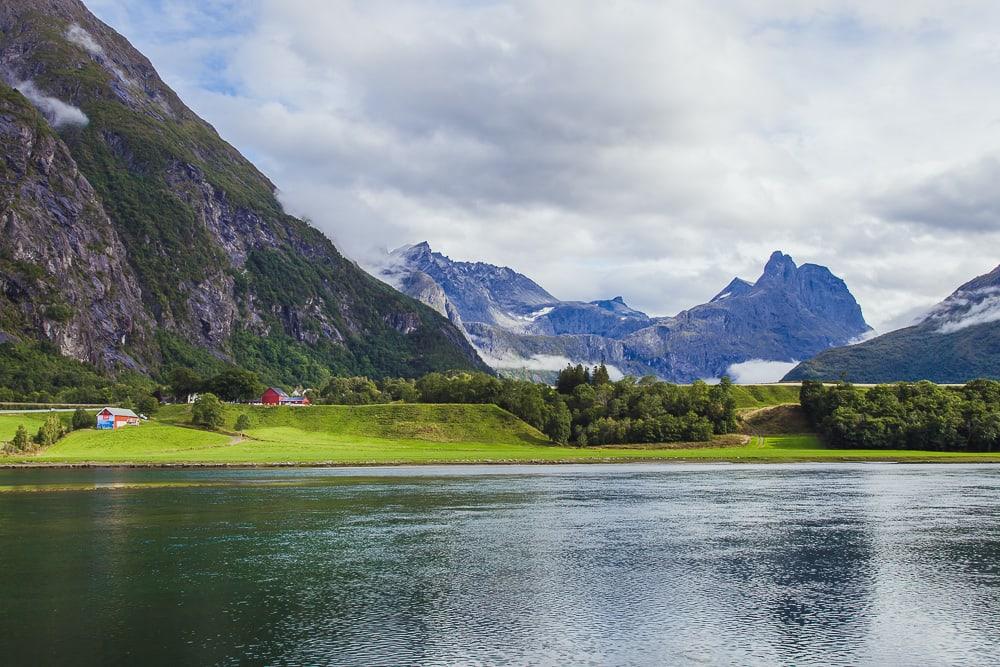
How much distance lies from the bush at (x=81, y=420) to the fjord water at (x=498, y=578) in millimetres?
93994

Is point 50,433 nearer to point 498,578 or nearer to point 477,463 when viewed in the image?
point 477,463

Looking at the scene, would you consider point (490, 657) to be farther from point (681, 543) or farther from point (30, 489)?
point (30, 489)

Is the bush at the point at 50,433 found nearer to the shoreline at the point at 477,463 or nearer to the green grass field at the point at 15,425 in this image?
the green grass field at the point at 15,425

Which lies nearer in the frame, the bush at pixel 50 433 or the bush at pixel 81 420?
the bush at pixel 50 433

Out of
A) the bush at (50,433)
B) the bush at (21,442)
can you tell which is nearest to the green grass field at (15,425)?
the bush at (50,433)

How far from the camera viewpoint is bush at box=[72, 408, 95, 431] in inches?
A: 7611

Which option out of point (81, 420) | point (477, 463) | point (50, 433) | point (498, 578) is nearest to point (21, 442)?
point (50, 433)

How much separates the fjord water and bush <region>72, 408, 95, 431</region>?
308 feet

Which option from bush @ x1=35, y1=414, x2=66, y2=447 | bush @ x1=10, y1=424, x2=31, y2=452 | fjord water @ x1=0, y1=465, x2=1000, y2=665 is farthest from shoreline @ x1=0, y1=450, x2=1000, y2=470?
fjord water @ x1=0, y1=465, x2=1000, y2=665

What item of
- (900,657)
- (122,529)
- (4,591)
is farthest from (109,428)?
(900,657)

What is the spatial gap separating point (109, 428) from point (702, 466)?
13393 centimetres

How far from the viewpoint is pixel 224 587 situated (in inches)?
2039

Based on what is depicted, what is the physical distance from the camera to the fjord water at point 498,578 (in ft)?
128

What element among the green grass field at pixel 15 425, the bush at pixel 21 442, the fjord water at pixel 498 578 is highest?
the green grass field at pixel 15 425
